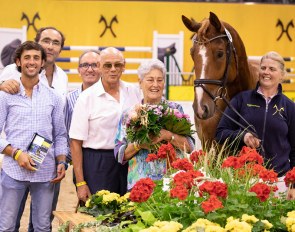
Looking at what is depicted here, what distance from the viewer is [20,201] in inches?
212

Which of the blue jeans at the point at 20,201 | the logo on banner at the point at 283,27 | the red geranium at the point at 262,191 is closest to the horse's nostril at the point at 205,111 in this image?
the blue jeans at the point at 20,201

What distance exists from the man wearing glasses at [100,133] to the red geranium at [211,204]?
73.8 inches

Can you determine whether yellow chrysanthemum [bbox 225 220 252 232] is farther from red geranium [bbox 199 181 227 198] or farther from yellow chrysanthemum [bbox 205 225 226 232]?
red geranium [bbox 199 181 227 198]

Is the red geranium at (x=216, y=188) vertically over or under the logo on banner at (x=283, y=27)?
under

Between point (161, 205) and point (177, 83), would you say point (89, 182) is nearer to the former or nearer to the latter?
point (161, 205)

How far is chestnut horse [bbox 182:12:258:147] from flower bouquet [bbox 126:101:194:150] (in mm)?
518

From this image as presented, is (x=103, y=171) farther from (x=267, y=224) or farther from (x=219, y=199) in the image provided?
(x=267, y=224)

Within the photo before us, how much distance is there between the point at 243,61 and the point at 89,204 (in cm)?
176

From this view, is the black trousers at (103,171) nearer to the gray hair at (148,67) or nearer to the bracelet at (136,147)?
the bracelet at (136,147)

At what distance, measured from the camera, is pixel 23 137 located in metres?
5.30

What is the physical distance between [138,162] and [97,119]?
0.50m

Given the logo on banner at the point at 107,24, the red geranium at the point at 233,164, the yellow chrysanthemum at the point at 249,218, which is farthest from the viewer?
the logo on banner at the point at 107,24

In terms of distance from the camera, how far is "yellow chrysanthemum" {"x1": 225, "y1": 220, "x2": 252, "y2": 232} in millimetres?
3424

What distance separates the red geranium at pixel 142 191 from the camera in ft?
12.8
